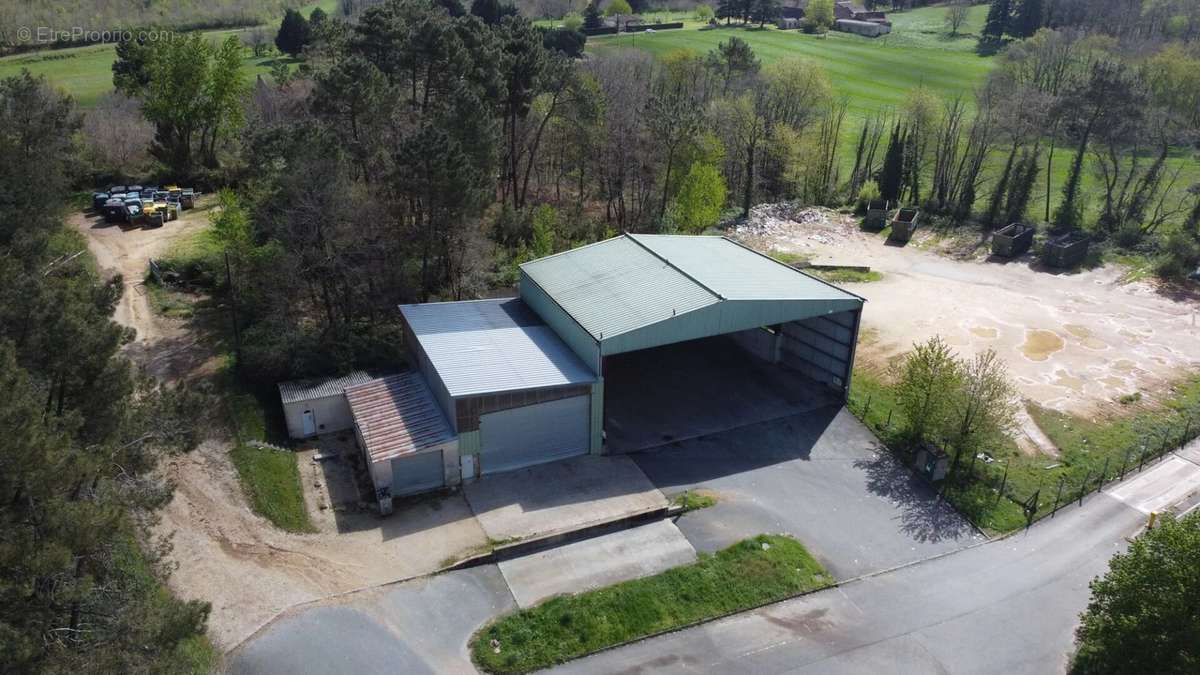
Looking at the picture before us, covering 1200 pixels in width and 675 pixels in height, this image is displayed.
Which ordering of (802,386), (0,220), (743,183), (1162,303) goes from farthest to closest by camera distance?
1. (743,183)
2. (1162,303)
3. (802,386)
4. (0,220)

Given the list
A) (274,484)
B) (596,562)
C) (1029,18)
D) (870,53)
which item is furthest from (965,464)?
(1029,18)

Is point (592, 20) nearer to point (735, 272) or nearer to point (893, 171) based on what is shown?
point (893, 171)

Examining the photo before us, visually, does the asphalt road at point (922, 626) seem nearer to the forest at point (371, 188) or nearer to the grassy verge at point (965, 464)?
the grassy verge at point (965, 464)

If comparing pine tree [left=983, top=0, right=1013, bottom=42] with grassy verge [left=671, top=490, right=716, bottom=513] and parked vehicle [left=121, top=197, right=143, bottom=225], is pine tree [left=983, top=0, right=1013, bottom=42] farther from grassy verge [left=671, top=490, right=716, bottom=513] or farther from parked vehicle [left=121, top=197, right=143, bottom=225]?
parked vehicle [left=121, top=197, right=143, bottom=225]

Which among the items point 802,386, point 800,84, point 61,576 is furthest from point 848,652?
point 800,84

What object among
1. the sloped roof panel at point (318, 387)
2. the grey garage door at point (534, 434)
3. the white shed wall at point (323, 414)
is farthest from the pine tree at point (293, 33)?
the grey garage door at point (534, 434)

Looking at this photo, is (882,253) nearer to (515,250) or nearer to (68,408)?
(515,250)
